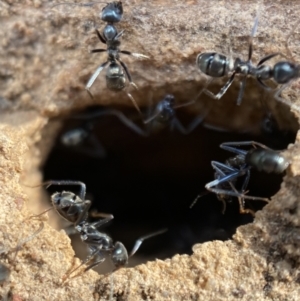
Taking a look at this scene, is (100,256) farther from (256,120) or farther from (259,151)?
(256,120)

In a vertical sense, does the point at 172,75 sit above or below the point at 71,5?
below

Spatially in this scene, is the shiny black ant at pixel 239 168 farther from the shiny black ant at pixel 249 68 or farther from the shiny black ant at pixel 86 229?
the shiny black ant at pixel 86 229

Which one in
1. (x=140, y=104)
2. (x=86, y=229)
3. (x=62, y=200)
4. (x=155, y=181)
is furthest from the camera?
(x=155, y=181)

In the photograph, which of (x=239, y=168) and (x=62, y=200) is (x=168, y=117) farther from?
(x=62, y=200)

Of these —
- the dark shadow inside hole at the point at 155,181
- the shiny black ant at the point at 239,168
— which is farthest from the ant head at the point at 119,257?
the dark shadow inside hole at the point at 155,181

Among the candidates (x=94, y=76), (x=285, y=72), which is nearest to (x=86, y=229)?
(x=94, y=76)

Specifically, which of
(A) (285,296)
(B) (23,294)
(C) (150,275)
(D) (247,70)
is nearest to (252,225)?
(A) (285,296)
